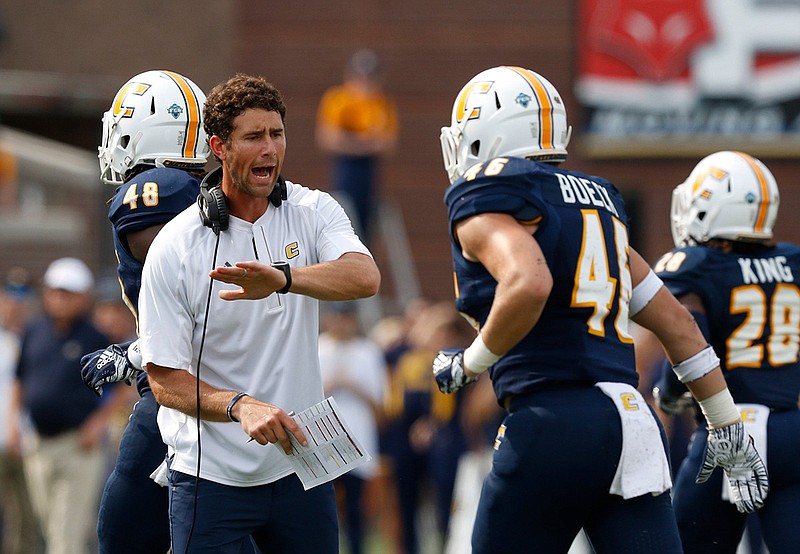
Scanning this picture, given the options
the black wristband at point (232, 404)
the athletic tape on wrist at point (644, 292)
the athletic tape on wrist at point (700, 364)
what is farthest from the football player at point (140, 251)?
the athletic tape on wrist at point (700, 364)

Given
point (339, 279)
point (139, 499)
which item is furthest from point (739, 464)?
point (139, 499)

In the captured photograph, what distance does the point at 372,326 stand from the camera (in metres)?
14.6

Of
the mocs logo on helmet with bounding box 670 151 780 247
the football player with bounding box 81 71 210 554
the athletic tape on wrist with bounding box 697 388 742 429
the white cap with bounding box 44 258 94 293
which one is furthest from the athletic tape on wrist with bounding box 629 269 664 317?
the white cap with bounding box 44 258 94 293

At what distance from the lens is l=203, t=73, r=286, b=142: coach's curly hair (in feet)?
14.3

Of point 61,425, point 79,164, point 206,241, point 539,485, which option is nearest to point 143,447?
point 206,241

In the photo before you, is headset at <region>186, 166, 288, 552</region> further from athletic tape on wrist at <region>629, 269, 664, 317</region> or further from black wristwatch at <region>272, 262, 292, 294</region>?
Result: athletic tape on wrist at <region>629, 269, 664, 317</region>

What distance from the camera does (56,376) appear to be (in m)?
10.1

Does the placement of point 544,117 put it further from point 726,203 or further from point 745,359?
point 745,359

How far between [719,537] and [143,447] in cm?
235

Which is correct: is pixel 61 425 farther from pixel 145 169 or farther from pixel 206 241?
pixel 206 241

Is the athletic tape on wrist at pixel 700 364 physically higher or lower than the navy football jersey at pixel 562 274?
lower

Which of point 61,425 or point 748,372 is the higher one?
point 748,372

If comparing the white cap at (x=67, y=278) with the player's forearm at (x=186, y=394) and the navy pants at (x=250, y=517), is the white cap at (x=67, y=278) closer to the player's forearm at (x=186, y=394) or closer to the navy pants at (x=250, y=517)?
the navy pants at (x=250, y=517)

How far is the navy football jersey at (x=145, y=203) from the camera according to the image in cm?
493
